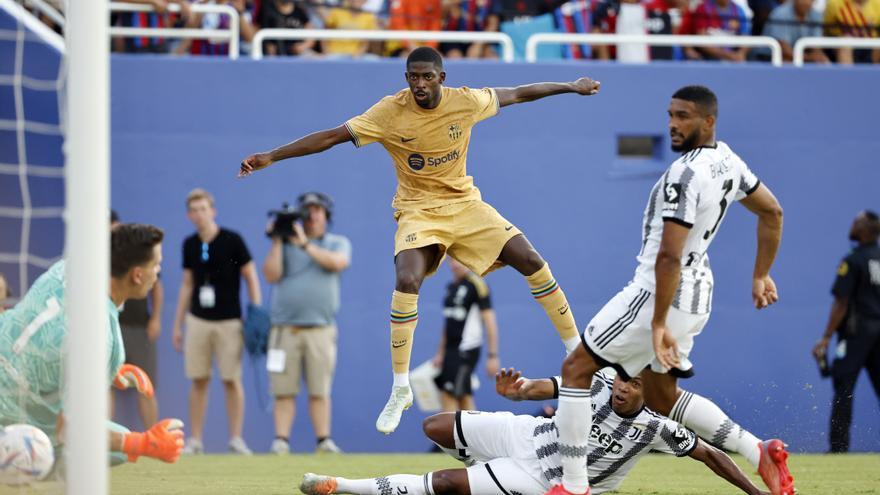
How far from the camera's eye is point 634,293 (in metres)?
6.91

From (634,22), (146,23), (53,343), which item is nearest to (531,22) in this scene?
(634,22)

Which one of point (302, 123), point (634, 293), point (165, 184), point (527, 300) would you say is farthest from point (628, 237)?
point (634, 293)

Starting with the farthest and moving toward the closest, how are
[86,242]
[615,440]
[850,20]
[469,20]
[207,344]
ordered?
[850,20], [469,20], [207,344], [615,440], [86,242]

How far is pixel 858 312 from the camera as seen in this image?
1312 cm

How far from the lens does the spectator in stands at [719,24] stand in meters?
14.8

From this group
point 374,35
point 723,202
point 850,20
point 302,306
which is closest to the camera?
point 723,202

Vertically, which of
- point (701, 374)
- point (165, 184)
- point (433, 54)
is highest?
point (433, 54)

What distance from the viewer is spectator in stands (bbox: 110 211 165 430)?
13117mm

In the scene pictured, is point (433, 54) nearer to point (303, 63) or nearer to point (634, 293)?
point (634, 293)

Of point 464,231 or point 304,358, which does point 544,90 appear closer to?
point 464,231

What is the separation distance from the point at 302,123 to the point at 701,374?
5084 millimetres

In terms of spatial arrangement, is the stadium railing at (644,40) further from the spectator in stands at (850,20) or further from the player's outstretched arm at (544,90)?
the player's outstretched arm at (544,90)

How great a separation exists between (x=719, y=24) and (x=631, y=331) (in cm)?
877

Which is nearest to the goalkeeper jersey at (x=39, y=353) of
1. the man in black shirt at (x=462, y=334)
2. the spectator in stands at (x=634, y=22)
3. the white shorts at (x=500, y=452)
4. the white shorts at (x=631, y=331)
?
the white shorts at (x=500, y=452)
